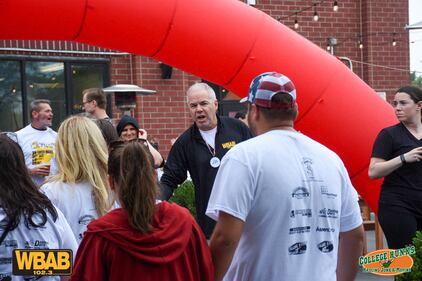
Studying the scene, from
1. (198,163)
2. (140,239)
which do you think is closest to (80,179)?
(140,239)

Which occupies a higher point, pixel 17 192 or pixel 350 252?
pixel 17 192

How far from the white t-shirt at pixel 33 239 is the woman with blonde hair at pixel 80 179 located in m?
0.66

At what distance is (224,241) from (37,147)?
5045mm

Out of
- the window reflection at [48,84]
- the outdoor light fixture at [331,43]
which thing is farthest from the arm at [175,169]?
the outdoor light fixture at [331,43]

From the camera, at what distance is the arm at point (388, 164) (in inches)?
225

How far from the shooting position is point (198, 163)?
586cm

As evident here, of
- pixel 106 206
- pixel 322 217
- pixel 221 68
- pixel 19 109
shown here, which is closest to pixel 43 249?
pixel 106 206

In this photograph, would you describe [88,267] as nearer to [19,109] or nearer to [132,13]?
[132,13]

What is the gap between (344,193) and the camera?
3643 mm

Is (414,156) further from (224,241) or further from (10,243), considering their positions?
(10,243)

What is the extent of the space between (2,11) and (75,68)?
786 centimetres

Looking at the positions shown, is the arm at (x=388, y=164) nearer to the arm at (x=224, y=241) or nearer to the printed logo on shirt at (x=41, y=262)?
the arm at (x=224, y=241)

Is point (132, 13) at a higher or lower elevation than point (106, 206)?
higher

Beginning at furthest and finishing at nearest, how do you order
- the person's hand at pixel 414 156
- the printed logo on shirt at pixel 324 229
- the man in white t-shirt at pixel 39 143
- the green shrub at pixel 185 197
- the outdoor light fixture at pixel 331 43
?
the outdoor light fixture at pixel 331 43 < the green shrub at pixel 185 197 < the man in white t-shirt at pixel 39 143 < the person's hand at pixel 414 156 < the printed logo on shirt at pixel 324 229
